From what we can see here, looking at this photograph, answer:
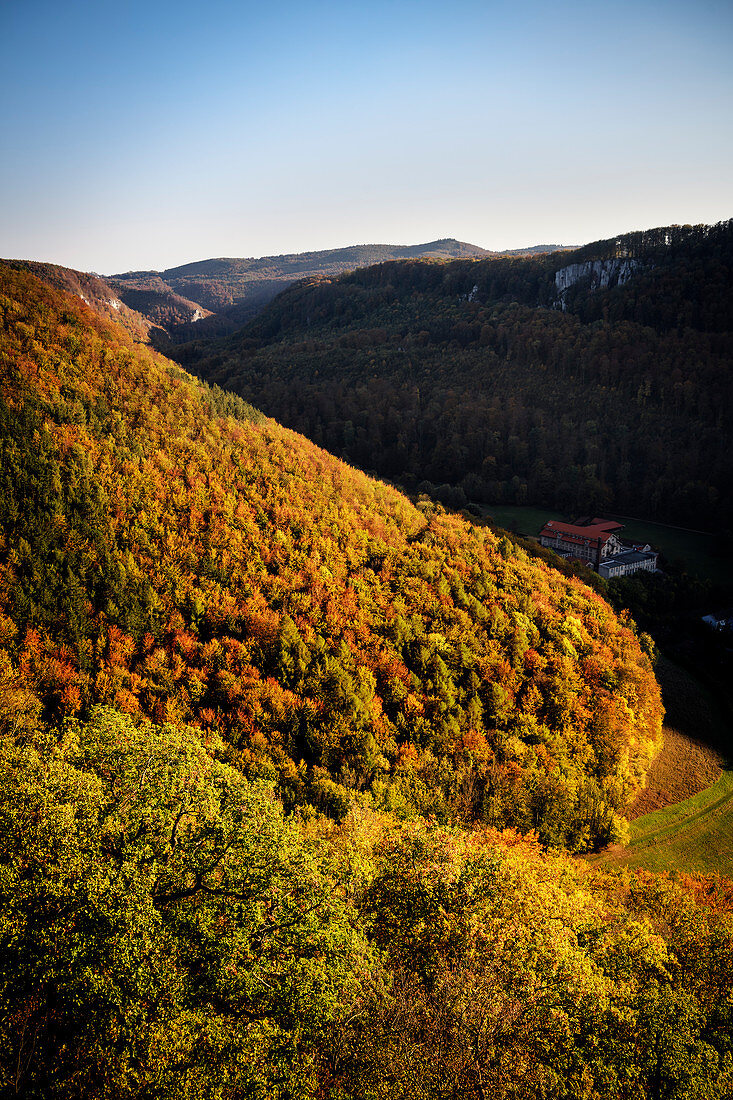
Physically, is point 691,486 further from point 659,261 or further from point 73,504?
point 73,504

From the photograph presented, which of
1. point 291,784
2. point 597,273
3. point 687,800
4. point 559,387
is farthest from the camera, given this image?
point 597,273

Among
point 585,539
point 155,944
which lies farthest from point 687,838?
point 585,539

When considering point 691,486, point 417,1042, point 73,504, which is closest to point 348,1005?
point 417,1042

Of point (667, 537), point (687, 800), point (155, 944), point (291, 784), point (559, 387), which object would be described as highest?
point (559, 387)

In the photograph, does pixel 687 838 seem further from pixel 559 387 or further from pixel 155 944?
pixel 559 387

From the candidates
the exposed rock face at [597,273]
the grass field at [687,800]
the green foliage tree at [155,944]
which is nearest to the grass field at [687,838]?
the grass field at [687,800]

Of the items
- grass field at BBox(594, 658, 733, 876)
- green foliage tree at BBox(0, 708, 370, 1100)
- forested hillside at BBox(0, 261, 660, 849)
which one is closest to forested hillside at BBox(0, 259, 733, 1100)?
green foliage tree at BBox(0, 708, 370, 1100)
